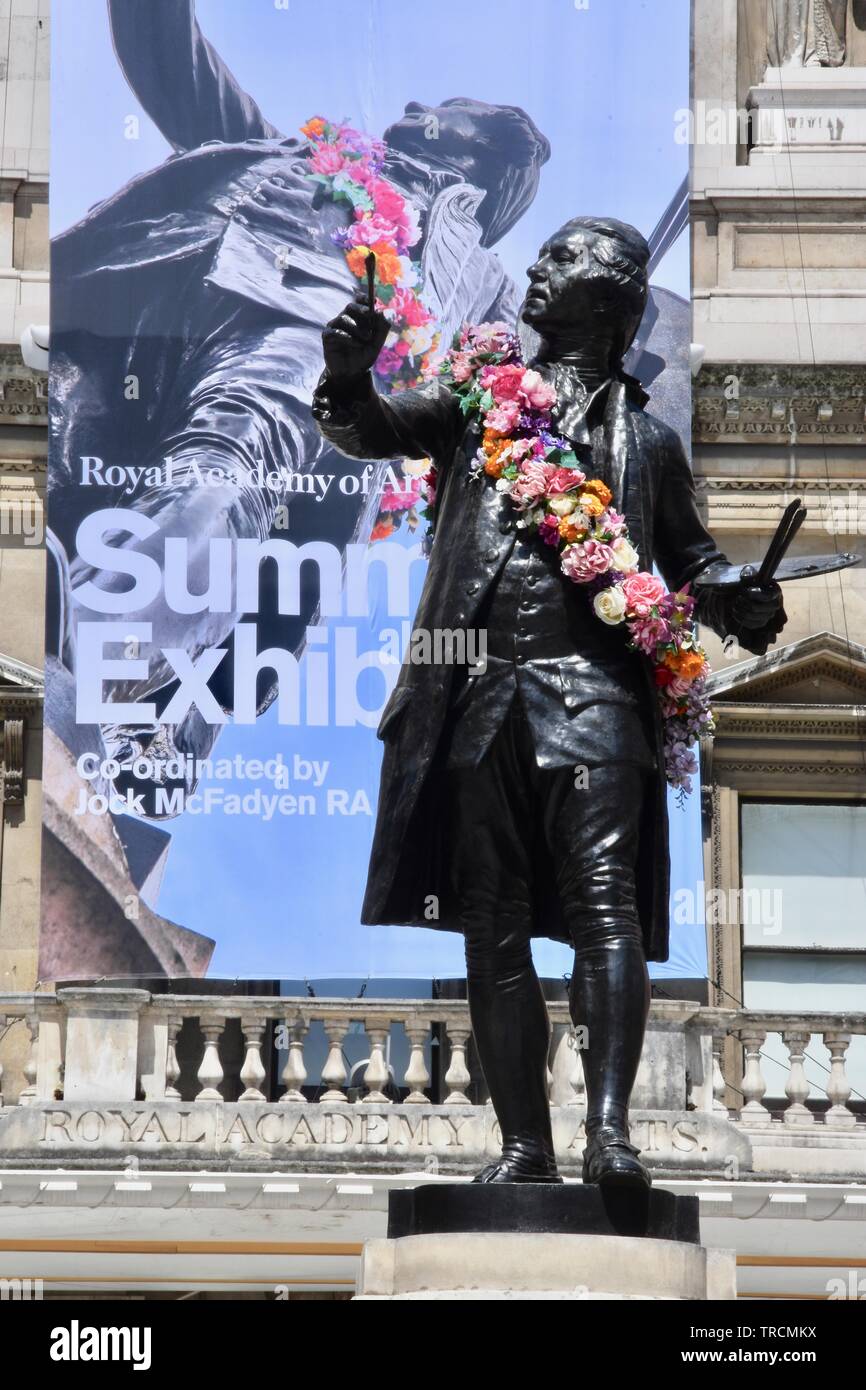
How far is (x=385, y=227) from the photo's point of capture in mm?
15555

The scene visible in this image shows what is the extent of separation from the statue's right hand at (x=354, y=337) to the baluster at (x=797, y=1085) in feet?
28.2

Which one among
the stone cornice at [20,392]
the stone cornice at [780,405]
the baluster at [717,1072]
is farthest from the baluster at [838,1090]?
the stone cornice at [20,392]

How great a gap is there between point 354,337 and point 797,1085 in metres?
8.67

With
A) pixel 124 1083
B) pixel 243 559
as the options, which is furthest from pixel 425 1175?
pixel 243 559

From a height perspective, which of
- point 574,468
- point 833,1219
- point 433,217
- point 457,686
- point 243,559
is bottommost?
point 833,1219

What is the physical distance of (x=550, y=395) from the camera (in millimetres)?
6312

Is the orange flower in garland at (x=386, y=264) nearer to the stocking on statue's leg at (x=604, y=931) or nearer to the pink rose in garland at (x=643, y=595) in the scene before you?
the pink rose in garland at (x=643, y=595)

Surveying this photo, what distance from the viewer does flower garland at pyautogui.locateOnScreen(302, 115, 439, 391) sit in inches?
611

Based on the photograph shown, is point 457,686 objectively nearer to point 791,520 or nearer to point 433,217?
point 791,520

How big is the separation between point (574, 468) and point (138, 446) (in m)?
9.49

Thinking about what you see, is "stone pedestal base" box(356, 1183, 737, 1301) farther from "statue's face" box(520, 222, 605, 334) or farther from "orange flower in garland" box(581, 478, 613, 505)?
"statue's face" box(520, 222, 605, 334)

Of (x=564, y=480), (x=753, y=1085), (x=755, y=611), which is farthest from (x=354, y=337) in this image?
(x=753, y=1085)

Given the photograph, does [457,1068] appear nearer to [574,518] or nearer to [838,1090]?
[838,1090]
